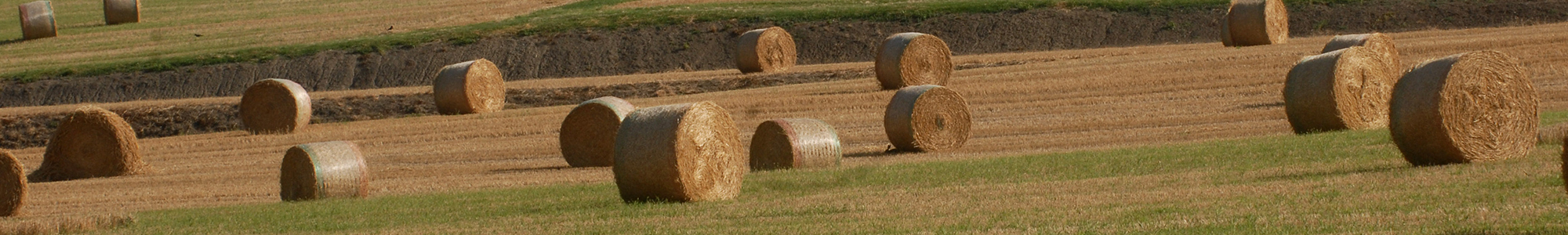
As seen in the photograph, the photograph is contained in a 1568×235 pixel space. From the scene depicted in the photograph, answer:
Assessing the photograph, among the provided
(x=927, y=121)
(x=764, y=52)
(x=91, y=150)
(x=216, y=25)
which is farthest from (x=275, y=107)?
(x=216, y=25)

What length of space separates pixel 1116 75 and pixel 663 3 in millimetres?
19587

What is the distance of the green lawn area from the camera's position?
9.69m

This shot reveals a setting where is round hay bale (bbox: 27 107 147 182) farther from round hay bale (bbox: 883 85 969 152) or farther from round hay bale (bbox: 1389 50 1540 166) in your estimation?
round hay bale (bbox: 1389 50 1540 166)

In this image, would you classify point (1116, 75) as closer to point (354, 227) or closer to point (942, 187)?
point (942, 187)

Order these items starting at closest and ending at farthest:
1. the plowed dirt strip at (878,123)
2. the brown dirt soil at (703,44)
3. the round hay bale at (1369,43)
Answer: the plowed dirt strip at (878,123), the round hay bale at (1369,43), the brown dirt soil at (703,44)

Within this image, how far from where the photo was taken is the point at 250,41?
136 ft

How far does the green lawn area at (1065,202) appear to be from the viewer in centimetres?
969

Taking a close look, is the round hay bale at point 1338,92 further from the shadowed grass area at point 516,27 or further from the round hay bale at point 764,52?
the shadowed grass area at point 516,27

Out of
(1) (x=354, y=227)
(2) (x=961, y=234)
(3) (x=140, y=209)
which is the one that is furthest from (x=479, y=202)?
(2) (x=961, y=234)

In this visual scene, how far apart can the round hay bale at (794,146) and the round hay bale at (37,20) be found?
31698mm

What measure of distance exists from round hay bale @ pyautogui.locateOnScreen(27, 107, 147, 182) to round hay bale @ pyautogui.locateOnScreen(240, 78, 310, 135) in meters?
4.31

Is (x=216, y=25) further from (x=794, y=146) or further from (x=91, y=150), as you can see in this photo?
(x=794, y=146)

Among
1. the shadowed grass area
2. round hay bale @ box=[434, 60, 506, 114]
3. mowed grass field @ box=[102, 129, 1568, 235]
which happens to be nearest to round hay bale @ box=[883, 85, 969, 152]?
mowed grass field @ box=[102, 129, 1568, 235]

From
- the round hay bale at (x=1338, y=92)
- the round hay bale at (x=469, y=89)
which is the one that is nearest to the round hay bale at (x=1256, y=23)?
the round hay bale at (x=1338, y=92)
